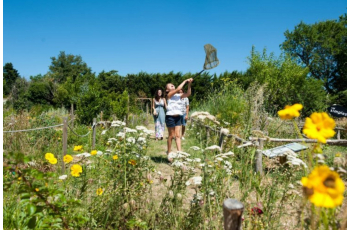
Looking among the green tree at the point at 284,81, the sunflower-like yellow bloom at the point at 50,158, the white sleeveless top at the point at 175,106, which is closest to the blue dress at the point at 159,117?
the white sleeveless top at the point at 175,106

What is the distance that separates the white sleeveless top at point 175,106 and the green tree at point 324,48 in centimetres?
2765

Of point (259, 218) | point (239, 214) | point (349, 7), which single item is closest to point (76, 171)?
point (239, 214)

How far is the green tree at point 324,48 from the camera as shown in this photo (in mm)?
29094

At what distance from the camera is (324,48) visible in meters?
30.3

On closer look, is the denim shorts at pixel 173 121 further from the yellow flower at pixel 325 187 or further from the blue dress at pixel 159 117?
the yellow flower at pixel 325 187

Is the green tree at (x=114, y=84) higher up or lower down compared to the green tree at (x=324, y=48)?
lower down

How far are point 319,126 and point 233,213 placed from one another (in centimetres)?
62

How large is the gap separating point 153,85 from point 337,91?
20555 mm

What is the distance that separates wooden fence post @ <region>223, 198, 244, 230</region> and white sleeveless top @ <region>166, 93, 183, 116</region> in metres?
3.42

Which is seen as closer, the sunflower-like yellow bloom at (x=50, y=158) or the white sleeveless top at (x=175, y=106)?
the sunflower-like yellow bloom at (x=50, y=158)

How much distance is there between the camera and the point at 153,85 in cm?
2023

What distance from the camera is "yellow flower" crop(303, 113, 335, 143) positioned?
30.6 inches

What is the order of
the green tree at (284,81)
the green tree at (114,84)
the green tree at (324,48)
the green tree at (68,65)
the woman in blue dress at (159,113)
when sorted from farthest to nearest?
the green tree at (68,65) → the green tree at (324,48) → the green tree at (114,84) → the green tree at (284,81) → the woman in blue dress at (159,113)

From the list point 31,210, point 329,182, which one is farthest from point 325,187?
point 31,210
